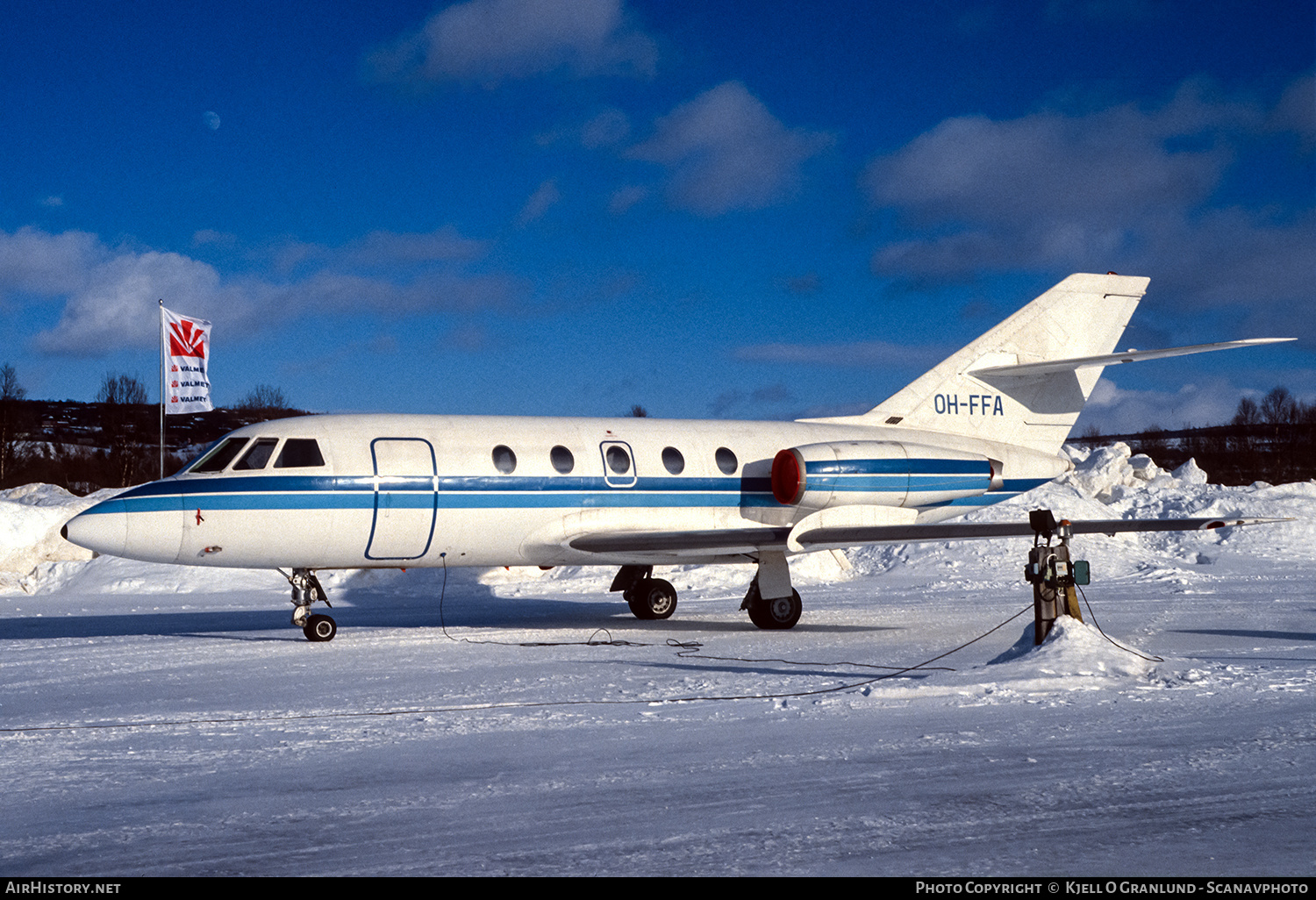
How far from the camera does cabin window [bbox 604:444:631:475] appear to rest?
53.9 ft

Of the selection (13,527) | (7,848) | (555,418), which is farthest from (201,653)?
(13,527)

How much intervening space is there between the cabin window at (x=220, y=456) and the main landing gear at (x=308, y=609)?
1637mm

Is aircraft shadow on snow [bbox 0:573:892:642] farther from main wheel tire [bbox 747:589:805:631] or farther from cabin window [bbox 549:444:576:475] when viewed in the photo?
cabin window [bbox 549:444:576:475]

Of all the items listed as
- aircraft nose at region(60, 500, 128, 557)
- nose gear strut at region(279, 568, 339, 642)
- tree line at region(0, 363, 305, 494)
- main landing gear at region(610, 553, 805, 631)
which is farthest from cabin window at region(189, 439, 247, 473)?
tree line at region(0, 363, 305, 494)

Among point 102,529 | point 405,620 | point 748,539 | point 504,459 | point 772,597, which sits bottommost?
point 405,620

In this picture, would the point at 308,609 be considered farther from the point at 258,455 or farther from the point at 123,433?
the point at 123,433

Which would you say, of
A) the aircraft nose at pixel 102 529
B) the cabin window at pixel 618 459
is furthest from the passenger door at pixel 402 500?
the aircraft nose at pixel 102 529

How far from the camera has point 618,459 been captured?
16516 millimetres

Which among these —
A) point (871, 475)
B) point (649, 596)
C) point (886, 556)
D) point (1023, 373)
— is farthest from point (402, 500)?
point (886, 556)

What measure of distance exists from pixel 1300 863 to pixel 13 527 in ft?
95.4

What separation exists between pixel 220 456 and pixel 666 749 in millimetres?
9344

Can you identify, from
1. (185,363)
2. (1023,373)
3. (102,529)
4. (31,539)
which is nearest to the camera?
(102,529)

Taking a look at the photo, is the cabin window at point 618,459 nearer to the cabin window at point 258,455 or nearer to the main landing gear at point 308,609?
the main landing gear at point 308,609

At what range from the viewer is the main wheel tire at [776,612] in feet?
52.7
